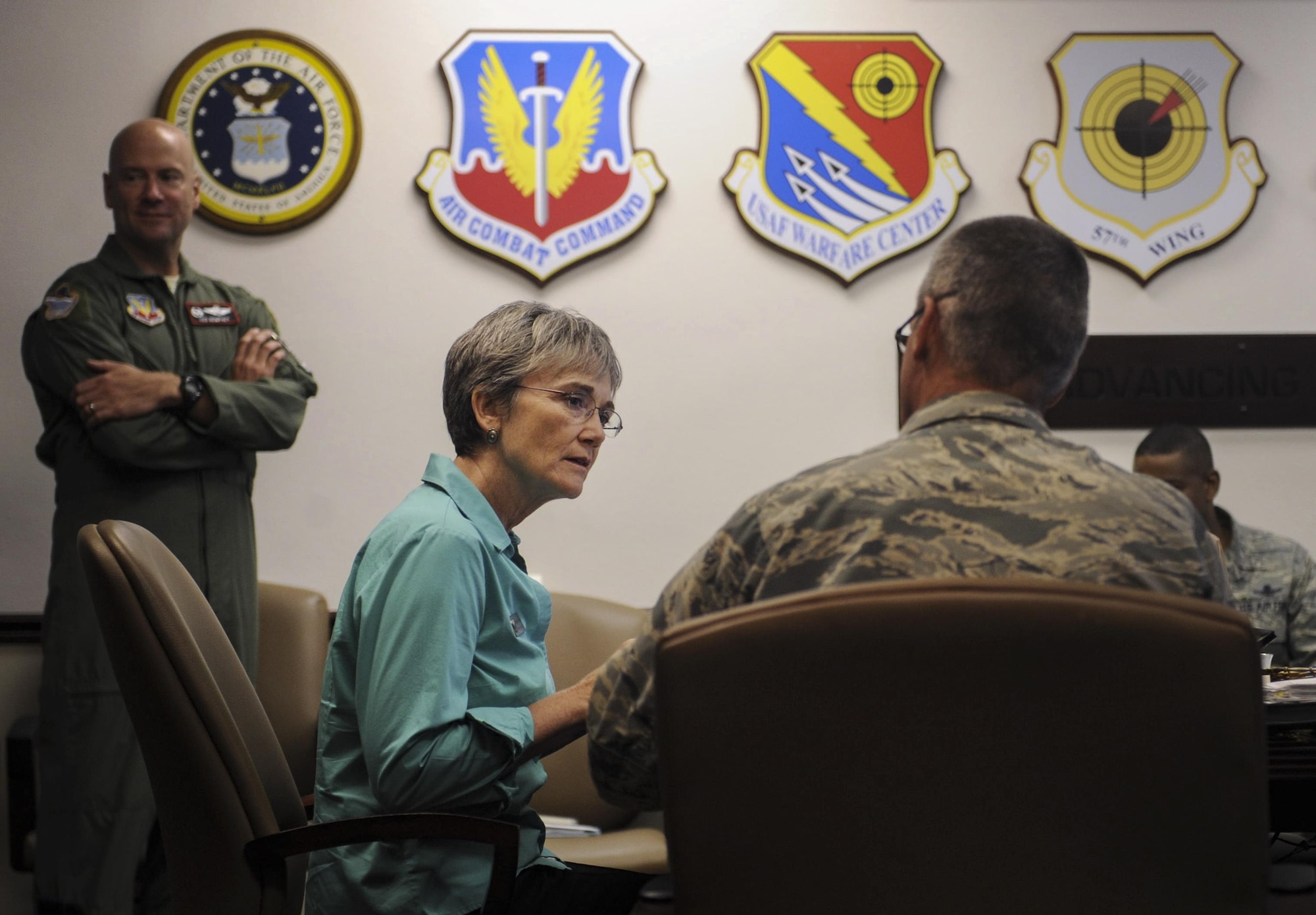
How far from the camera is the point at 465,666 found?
144 cm

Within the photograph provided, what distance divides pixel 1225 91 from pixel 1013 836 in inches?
Result: 135

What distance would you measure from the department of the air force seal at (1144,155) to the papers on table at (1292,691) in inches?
76.6

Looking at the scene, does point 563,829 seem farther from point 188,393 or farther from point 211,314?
point 211,314

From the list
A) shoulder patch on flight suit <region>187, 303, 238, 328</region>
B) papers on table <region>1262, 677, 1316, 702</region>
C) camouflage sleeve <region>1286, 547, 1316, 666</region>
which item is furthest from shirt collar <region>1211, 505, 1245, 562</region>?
shoulder patch on flight suit <region>187, 303, 238, 328</region>

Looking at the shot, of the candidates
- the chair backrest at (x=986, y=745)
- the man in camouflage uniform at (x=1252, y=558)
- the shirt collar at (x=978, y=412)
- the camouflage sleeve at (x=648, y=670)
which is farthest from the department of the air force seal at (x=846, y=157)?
the chair backrest at (x=986, y=745)

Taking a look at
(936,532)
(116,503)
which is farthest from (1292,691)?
(116,503)

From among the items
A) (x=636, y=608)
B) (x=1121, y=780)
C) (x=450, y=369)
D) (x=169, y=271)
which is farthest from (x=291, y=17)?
(x=1121, y=780)

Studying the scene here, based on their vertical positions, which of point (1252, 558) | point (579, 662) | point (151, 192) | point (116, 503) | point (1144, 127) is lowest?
point (579, 662)

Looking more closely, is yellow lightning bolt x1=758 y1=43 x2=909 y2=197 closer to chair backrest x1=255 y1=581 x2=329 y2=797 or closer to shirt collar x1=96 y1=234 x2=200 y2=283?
shirt collar x1=96 y1=234 x2=200 y2=283

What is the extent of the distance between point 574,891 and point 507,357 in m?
0.75

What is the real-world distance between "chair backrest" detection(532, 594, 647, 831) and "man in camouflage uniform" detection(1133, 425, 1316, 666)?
1.44 meters

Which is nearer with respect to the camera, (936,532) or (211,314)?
(936,532)

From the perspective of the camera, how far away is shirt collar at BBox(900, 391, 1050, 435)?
1.13 metres

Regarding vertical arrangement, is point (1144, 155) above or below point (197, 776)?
above
